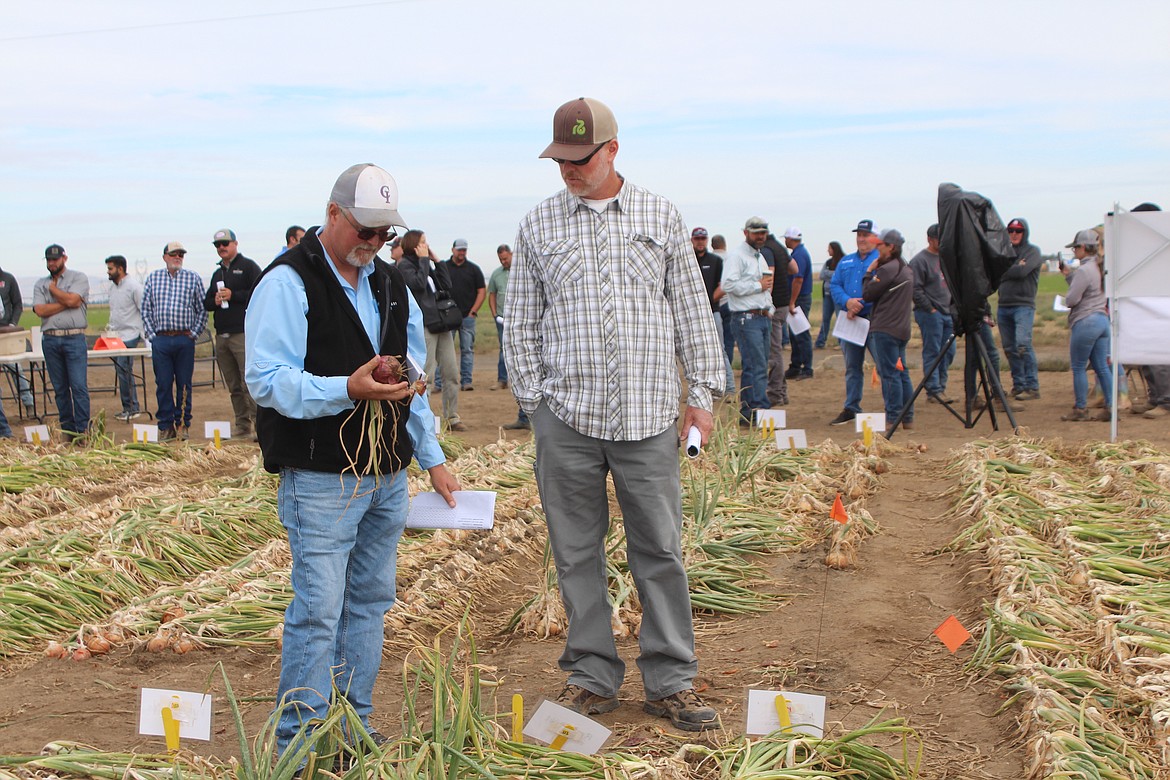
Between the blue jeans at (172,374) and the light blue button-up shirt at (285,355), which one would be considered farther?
the blue jeans at (172,374)

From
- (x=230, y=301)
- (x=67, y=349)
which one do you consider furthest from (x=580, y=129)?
(x=67, y=349)

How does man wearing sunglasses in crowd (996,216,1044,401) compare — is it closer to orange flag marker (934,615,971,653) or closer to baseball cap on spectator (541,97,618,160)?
orange flag marker (934,615,971,653)

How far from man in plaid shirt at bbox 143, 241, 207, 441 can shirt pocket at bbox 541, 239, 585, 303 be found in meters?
Answer: 6.80

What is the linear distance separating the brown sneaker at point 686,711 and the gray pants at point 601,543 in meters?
0.03

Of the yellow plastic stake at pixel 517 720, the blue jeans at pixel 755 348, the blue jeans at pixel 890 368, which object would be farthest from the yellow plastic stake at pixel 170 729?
the blue jeans at pixel 755 348

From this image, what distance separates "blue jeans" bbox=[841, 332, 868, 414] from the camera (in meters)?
9.69

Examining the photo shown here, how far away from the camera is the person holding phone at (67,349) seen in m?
10.1

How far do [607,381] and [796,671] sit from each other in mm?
1324

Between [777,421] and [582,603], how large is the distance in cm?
485

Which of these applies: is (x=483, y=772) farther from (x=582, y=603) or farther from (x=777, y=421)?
(x=777, y=421)

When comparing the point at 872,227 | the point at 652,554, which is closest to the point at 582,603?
the point at 652,554

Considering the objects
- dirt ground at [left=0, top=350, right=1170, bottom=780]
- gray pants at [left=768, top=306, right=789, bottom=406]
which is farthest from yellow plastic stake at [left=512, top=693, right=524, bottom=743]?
gray pants at [left=768, top=306, right=789, bottom=406]

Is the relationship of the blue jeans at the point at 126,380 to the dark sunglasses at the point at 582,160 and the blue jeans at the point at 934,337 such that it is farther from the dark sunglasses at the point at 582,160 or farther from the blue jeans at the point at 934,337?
the dark sunglasses at the point at 582,160

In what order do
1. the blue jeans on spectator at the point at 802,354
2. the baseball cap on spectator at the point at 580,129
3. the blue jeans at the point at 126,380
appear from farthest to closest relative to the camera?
the blue jeans on spectator at the point at 802,354 < the blue jeans at the point at 126,380 < the baseball cap on spectator at the point at 580,129
